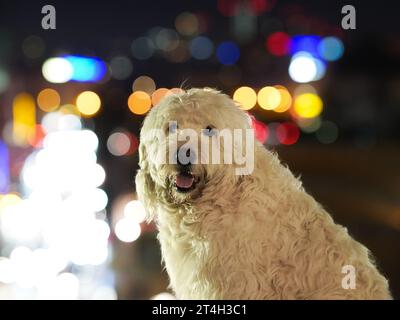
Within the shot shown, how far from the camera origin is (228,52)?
43.2 meters

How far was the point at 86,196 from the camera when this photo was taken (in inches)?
699

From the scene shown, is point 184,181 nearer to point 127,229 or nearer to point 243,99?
point 243,99

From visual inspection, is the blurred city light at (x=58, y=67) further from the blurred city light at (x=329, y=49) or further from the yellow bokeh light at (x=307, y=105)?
the yellow bokeh light at (x=307, y=105)

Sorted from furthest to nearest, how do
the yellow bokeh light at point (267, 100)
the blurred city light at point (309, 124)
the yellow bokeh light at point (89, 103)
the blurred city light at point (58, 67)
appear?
the blurred city light at point (309, 124), the yellow bokeh light at point (89, 103), the yellow bokeh light at point (267, 100), the blurred city light at point (58, 67)

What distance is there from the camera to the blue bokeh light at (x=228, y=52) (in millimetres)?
39534

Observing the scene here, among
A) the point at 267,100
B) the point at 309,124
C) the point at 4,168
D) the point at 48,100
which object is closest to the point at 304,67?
the point at 309,124

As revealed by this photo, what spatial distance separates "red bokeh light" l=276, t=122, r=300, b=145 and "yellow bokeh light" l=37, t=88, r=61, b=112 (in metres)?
11.7

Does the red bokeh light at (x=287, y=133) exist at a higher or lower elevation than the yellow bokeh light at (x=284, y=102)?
lower

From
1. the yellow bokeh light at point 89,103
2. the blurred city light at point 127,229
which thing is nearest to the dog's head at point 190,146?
the blurred city light at point 127,229

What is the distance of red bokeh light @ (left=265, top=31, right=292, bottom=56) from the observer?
124ft

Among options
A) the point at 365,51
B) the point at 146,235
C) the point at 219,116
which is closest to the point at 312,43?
the point at 365,51

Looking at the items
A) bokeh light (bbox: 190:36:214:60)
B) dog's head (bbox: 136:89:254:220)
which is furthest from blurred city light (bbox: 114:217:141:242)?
bokeh light (bbox: 190:36:214:60)

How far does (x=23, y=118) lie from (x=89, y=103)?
7.21 meters

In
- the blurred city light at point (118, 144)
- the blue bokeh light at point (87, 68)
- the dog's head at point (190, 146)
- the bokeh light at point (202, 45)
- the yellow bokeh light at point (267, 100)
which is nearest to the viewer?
the dog's head at point (190, 146)
